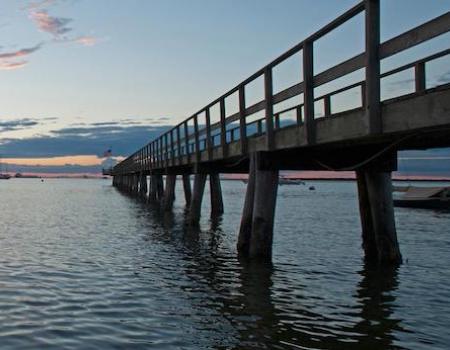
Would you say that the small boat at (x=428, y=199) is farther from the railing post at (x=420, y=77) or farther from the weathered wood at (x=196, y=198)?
the railing post at (x=420, y=77)

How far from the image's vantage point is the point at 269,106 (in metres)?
12.6

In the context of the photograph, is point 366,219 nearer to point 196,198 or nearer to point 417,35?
point 417,35

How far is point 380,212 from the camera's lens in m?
12.7

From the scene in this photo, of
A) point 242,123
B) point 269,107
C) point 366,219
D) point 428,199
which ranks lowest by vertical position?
point 428,199

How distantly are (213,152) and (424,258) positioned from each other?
24.2ft

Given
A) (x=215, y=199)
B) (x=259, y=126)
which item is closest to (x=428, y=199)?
(x=215, y=199)

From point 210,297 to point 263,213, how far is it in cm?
399

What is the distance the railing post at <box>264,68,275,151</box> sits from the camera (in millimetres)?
12578

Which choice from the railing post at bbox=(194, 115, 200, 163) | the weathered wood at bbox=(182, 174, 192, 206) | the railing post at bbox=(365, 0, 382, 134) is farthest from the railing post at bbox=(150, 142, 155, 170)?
the railing post at bbox=(365, 0, 382, 134)

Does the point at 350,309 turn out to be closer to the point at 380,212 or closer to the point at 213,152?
the point at 380,212

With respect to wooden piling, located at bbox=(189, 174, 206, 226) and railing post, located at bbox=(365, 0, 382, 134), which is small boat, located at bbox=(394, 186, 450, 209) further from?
railing post, located at bbox=(365, 0, 382, 134)

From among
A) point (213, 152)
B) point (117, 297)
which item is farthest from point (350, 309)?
point (213, 152)

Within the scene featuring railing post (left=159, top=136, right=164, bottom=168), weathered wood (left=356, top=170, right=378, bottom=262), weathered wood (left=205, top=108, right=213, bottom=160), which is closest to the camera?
weathered wood (left=356, top=170, right=378, bottom=262)

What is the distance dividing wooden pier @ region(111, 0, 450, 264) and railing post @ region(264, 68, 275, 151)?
0.9 inches
